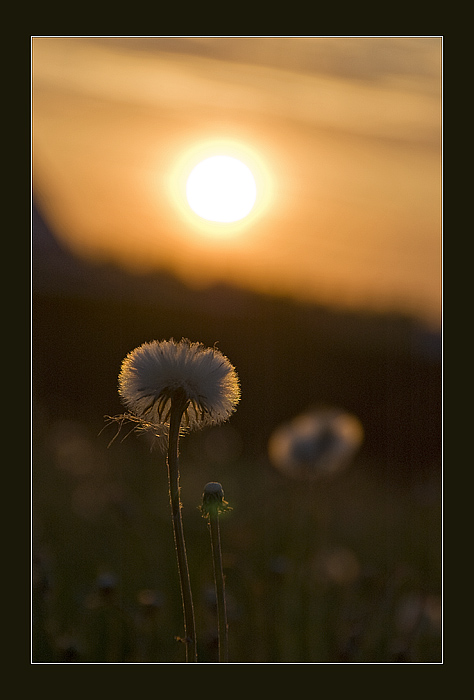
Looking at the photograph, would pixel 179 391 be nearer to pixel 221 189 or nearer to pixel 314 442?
pixel 314 442

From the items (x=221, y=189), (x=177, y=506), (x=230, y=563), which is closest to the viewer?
(x=177, y=506)

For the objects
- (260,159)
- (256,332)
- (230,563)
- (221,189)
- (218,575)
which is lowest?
(230,563)

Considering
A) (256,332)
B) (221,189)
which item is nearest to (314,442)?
(256,332)

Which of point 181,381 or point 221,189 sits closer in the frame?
point 181,381

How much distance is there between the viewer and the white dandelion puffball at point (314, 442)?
10.3ft

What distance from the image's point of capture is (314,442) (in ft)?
10.3

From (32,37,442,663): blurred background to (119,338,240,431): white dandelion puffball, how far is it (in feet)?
2.48

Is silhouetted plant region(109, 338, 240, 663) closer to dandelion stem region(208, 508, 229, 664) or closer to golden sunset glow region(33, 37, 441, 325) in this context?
dandelion stem region(208, 508, 229, 664)

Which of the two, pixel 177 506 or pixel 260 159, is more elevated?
pixel 260 159

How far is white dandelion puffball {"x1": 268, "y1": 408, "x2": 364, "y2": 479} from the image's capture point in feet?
10.3

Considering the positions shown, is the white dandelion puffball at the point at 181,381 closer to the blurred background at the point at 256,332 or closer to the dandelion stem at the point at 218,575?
the dandelion stem at the point at 218,575

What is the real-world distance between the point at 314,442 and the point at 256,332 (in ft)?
1.80

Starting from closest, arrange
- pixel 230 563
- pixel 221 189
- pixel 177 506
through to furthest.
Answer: pixel 177 506, pixel 230 563, pixel 221 189

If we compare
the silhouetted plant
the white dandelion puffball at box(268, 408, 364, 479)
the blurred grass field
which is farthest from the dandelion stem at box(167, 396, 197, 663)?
the white dandelion puffball at box(268, 408, 364, 479)
